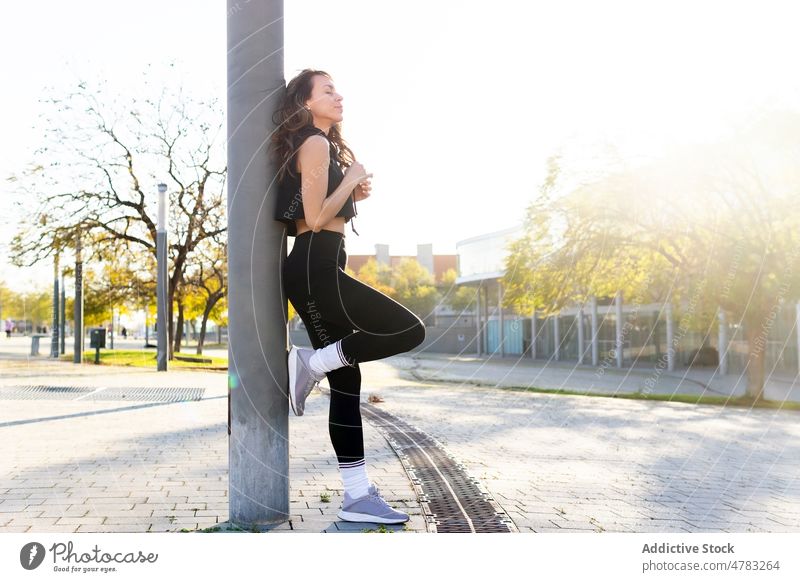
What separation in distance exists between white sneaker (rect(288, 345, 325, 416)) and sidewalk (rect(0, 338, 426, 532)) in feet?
1.42

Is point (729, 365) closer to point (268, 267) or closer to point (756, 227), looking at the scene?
point (756, 227)

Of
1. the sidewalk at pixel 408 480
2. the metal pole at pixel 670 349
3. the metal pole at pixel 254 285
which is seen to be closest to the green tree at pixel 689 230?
the sidewalk at pixel 408 480

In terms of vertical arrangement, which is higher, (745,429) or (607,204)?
(607,204)

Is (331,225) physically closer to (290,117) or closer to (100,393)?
(290,117)

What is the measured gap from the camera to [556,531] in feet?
7.73

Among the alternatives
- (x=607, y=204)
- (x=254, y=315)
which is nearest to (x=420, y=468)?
(x=254, y=315)

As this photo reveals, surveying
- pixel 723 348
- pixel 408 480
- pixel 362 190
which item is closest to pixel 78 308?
pixel 408 480

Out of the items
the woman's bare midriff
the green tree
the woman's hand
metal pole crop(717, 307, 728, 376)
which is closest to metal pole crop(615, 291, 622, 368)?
metal pole crop(717, 307, 728, 376)

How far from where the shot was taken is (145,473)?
3303 millimetres

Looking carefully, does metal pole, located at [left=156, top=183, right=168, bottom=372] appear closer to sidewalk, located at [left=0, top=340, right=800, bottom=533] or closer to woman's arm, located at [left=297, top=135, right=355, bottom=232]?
sidewalk, located at [left=0, top=340, right=800, bottom=533]

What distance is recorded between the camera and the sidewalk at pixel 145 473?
2.44 m

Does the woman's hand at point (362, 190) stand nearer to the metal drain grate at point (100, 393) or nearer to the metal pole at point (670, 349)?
the metal drain grate at point (100, 393)

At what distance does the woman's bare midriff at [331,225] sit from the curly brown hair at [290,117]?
172 millimetres
